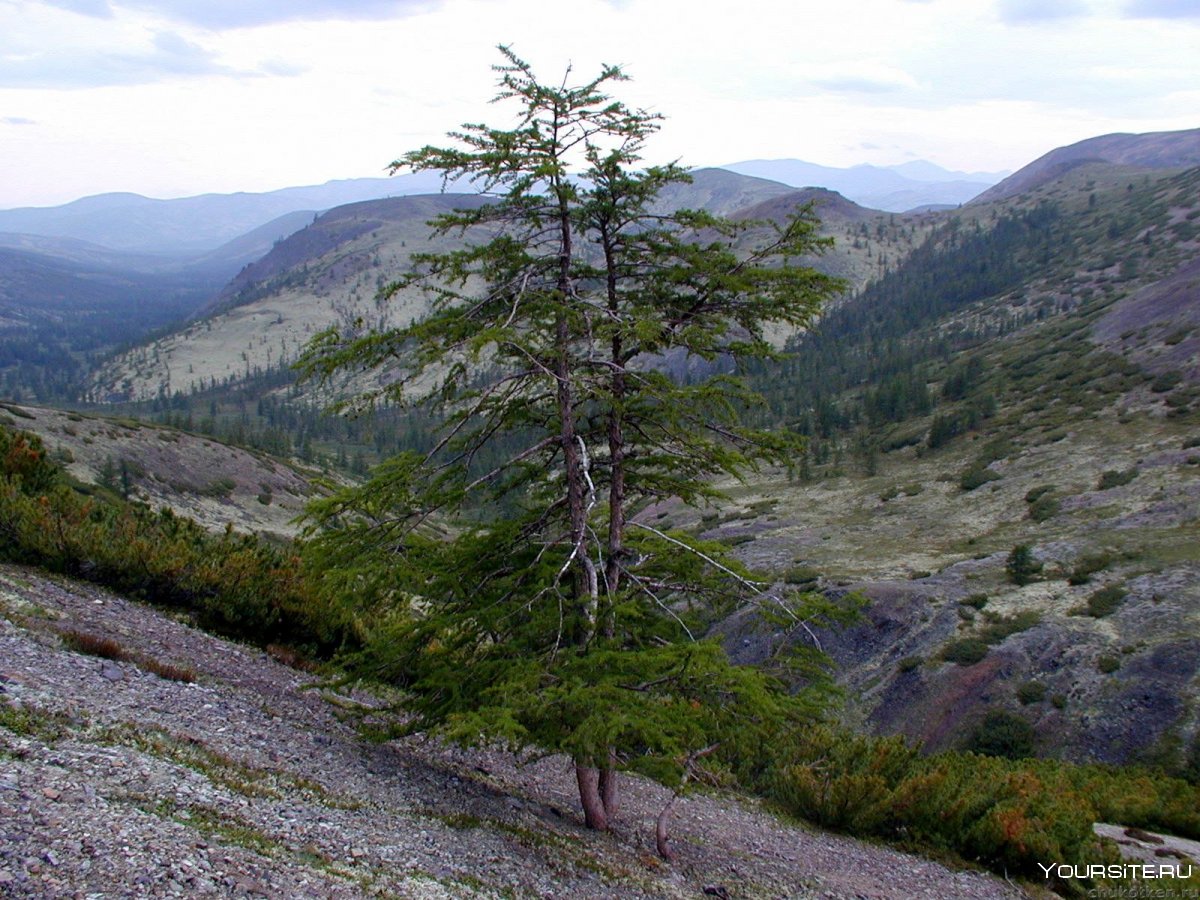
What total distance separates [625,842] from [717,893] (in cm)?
144

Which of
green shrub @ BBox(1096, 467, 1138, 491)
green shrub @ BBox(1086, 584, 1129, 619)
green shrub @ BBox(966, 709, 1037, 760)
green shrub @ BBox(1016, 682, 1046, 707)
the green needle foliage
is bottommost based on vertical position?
green shrub @ BBox(966, 709, 1037, 760)

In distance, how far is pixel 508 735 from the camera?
731cm

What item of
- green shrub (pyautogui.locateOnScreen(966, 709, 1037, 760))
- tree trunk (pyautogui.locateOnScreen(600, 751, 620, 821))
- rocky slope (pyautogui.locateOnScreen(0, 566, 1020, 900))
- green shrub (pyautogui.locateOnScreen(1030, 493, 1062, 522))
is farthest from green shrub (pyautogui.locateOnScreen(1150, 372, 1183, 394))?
tree trunk (pyautogui.locateOnScreen(600, 751, 620, 821))

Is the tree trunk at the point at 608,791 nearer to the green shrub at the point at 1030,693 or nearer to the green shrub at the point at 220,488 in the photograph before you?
the green shrub at the point at 1030,693

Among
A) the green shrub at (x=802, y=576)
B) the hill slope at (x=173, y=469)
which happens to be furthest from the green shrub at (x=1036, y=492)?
the hill slope at (x=173, y=469)

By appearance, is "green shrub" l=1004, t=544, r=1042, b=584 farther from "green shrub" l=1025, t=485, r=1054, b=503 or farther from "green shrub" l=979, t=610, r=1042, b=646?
"green shrub" l=1025, t=485, r=1054, b=503

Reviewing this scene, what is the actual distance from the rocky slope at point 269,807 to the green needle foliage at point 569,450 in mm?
1277

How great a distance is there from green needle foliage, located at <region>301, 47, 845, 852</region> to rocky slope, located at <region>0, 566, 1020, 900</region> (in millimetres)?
1277

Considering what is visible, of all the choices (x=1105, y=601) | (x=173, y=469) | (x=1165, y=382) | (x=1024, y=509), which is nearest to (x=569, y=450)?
(x=1105, y=601)

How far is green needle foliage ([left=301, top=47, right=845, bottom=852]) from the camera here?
8.76m

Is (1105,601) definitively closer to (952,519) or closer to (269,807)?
(952,519)

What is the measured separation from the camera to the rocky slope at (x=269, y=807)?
553cm

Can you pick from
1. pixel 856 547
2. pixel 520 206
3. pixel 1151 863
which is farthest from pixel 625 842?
pixel 856 547

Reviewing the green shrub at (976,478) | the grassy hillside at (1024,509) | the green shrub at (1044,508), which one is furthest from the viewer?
the green shrub at (976,478)
